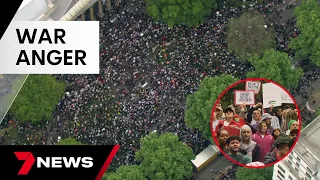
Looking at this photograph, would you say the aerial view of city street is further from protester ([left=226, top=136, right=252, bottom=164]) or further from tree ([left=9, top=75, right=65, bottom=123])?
protester ([left=226, top=136, right=252, bottom=164])

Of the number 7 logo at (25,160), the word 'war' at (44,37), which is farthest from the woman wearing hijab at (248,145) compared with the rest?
the number 7 logo at (25,160)

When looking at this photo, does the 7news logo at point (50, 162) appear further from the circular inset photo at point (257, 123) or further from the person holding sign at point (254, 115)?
the person holding sign at point (254, 115)

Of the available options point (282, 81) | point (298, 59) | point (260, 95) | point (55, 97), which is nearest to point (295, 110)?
point (260, 95)

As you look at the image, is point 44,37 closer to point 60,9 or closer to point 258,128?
point 258,128

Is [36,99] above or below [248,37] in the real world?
below

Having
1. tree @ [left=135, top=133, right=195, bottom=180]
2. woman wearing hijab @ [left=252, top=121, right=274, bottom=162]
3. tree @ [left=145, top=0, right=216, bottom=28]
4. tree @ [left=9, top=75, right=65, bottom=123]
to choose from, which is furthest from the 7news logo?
tree @ [left=145, top=0, right=216, bottom=28]

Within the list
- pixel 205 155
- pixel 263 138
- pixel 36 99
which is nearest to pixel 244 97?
pixel 263 138

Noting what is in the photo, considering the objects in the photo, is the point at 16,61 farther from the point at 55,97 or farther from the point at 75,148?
the point at 55,97
